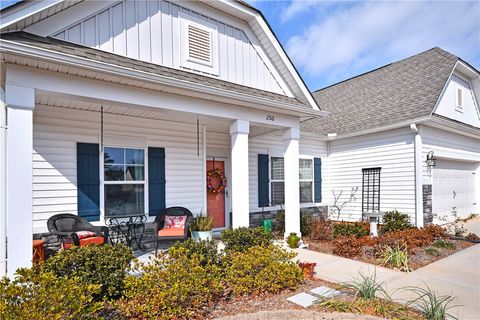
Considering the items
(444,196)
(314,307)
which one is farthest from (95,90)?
(444,196)

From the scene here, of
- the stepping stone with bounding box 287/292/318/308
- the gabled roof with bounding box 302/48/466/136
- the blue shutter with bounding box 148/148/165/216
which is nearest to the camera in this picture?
the stepping stone with bounding box 287/292/318/308

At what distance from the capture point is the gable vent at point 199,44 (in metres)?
5.80

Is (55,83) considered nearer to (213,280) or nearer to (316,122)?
(213,280)

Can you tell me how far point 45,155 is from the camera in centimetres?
538

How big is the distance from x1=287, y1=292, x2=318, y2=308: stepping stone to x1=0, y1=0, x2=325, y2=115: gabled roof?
174 inches

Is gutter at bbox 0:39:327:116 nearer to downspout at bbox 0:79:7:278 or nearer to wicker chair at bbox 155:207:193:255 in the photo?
downspout at bbox 0:79:7:278

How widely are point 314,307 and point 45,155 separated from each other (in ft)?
17.4

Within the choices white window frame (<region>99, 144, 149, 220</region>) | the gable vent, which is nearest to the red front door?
white window frame (<region>99, 144, 149, 220</region>)

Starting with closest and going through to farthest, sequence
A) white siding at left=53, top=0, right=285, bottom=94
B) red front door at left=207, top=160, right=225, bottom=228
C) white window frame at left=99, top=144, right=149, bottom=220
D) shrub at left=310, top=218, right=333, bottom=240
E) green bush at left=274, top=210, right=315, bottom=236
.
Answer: white siding at left=53, top=0, right=285, bottom=94 < white window frame at left=99, top=144, right=149, bottom=220 < shrub at left=310, top=218, right=333, bottom=240 < green bush at left=274, top=210, right=315, bottom=236 < red front door at left=207, top=160, right=225, bottom=228

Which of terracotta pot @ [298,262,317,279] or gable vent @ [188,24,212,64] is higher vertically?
gable vent @ [188,24,212,64]

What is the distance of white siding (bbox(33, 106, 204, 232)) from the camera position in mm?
5336

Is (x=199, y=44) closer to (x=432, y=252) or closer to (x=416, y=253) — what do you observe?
(x=416, y=253)

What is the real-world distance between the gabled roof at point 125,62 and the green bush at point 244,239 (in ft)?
8.90

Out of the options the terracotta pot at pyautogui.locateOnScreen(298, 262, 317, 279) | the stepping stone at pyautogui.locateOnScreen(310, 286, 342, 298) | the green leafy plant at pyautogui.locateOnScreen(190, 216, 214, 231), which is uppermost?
the green leafy plant at pyautogui.locateOnScreen(190, 216, 214, 231)
